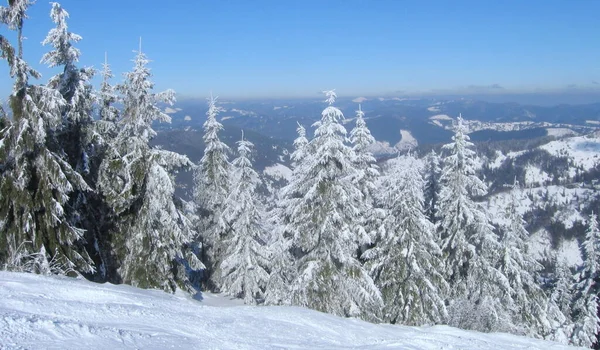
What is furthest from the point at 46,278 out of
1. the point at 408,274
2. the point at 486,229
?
the point at 486,229

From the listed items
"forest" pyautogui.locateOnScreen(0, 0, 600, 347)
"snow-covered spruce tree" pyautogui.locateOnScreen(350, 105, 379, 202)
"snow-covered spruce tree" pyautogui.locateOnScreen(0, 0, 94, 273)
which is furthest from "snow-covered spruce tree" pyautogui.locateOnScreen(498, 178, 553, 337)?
"snow-covered spruce tree" pyautogui.locateOnScreen(0, 0, 94, 273)

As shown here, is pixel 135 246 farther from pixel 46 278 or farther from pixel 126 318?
pixel 126 318

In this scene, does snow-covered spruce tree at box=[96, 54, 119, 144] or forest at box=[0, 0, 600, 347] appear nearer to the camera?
forest at box=[0, 0, 600, 347]

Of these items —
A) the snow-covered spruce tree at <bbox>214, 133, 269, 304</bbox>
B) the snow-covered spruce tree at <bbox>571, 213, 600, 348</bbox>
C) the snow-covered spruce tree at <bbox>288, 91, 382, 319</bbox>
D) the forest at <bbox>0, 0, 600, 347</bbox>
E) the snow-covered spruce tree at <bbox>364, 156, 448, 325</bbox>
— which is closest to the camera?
the forest at <bbox>0, 0, 600, 347</bbox>

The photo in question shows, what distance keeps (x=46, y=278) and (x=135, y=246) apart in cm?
697

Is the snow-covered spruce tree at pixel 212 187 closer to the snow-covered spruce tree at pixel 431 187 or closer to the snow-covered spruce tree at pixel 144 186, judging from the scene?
the snow-covered spruce tree at pixel 144 186

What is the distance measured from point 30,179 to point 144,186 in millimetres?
4707

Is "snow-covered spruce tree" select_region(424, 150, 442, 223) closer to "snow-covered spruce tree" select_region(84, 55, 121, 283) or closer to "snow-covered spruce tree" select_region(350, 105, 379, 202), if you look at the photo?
"snow-covered spruce tree" select_region(350, 105, 379, 202)

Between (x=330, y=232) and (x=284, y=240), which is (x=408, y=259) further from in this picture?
(x=284, y=240)

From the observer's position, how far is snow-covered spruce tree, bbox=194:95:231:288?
26.8 m

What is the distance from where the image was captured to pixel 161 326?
8.66 meters

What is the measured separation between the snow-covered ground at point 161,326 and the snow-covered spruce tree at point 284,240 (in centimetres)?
615

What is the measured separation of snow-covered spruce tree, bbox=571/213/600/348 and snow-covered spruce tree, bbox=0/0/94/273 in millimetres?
32534

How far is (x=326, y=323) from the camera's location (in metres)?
12.0
